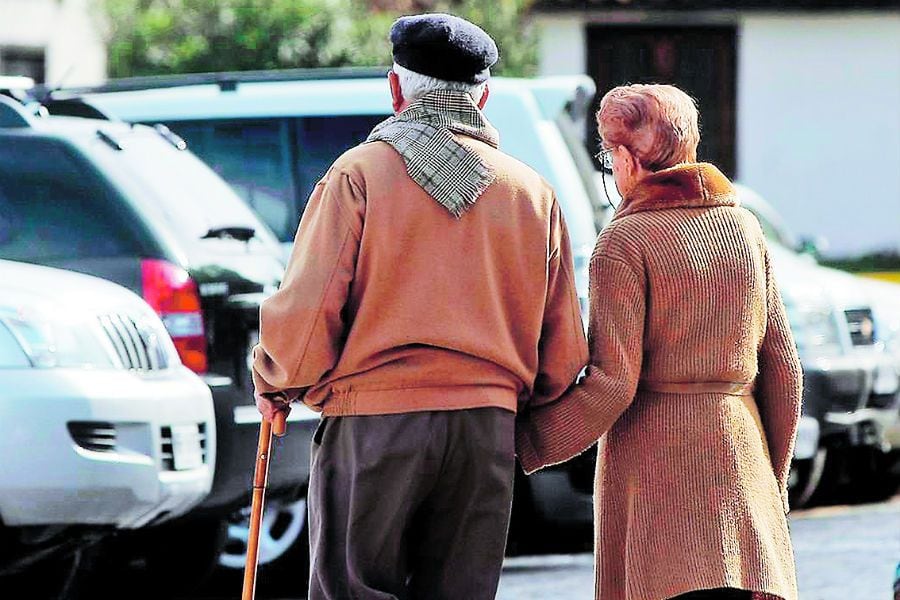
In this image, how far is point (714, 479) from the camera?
4.24 meters

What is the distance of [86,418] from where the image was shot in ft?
19.6

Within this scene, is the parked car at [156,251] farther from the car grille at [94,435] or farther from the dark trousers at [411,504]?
the dark trousers at [411,504]

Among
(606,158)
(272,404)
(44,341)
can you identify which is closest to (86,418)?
(44,341)

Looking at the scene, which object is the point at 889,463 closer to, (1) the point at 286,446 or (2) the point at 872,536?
(2) the point at 872,536

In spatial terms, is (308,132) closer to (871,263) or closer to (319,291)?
(319,291)

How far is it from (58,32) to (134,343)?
1407 centimetres

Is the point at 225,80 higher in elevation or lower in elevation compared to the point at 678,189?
lower

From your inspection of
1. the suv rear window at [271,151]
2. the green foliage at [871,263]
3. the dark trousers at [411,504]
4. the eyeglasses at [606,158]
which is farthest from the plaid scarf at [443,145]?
the green foliage at [871,263]

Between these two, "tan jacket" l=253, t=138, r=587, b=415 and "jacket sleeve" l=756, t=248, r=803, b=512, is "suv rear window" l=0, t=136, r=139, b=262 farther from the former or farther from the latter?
"jacket sleeve" l=756, t=248, r=803, b=512

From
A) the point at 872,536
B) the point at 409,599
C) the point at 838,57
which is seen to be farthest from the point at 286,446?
the point at 838,57

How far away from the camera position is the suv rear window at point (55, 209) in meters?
6.74

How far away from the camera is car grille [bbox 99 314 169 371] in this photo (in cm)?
621

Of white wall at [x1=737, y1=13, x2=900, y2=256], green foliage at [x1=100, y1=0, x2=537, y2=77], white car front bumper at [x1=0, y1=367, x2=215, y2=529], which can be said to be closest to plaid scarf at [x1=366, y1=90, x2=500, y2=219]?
white car front bumper at [x1=0, y1=367, x2=215, y2=529]

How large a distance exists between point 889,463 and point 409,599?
739cm
